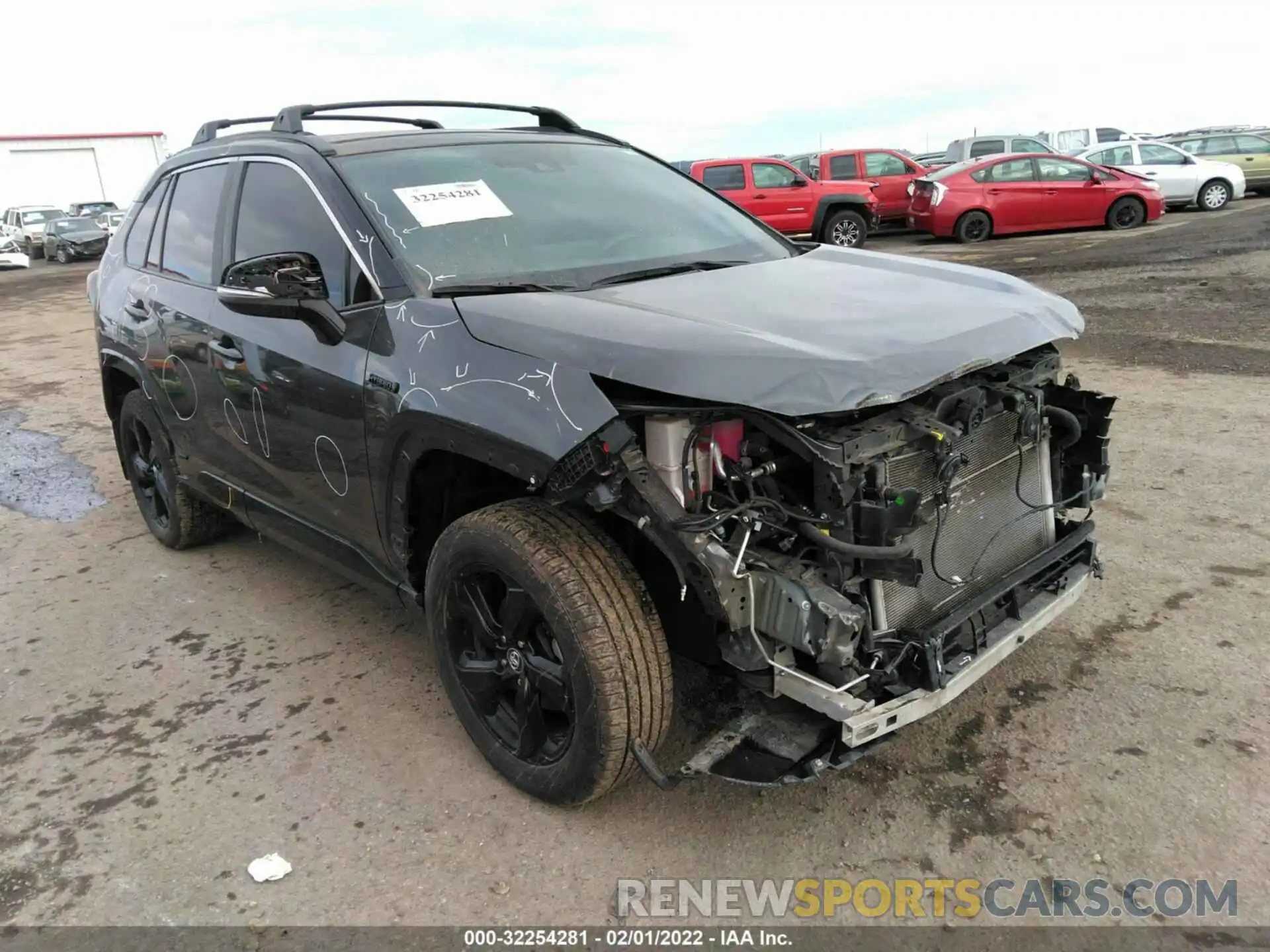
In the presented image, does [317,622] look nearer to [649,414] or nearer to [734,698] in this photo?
[734,698]

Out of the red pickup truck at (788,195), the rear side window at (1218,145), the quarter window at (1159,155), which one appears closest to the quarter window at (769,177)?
the red pickup truck at (788,195)

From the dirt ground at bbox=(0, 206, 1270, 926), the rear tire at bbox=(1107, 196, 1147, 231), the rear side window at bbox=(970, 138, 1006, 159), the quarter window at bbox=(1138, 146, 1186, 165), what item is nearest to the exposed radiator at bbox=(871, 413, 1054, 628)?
the dirt ground at bbox=(0, 206, 1270, 926)

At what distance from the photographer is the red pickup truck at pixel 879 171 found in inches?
730

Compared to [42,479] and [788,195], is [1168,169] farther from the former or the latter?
[42,479]

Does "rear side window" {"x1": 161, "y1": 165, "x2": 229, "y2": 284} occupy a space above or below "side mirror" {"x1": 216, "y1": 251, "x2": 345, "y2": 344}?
above

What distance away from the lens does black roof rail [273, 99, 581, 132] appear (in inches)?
142

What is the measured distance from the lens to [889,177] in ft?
61.2

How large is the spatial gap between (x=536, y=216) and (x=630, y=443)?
4.21 ft

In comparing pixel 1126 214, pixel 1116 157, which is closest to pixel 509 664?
pixel 1126 214

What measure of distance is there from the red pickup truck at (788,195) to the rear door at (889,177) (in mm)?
1694

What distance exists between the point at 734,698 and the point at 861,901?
93 cm

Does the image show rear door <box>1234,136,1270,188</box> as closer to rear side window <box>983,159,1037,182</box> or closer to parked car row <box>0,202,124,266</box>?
rear side window <box>983,159,1037,182</box>

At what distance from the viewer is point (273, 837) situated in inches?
106

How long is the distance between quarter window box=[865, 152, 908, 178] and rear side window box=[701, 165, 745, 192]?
3.19 m
